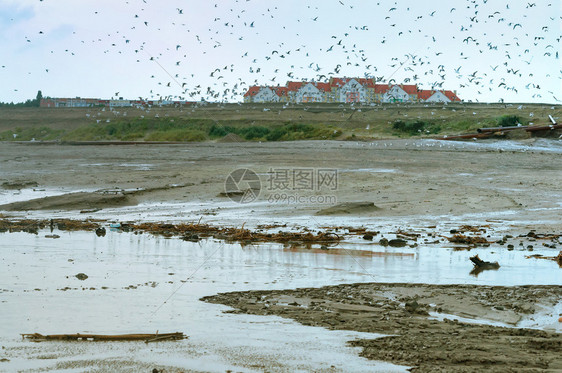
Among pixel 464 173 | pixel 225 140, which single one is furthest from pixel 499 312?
Result: pixel 225 140

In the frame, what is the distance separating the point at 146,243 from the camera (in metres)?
11.2

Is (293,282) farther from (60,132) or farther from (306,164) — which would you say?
(60,132)

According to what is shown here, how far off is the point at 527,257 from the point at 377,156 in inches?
662

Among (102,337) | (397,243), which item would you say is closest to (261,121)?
(397,243)

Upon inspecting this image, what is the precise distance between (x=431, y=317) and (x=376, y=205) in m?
9.04

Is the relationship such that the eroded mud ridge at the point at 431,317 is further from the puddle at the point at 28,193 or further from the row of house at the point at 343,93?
the row of house at the point at 343,93

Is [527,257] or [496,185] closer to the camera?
[527,257]

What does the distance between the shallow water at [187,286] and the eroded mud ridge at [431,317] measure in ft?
0.78

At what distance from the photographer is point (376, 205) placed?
50.0ft

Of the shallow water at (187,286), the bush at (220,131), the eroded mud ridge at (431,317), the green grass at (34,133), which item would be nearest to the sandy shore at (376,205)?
the eroded mud ridge at (431,317)

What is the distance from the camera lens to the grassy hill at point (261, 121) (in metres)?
51.4

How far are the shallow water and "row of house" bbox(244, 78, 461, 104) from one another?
80.0 metres

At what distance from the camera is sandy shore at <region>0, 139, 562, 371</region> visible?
5.59 metres

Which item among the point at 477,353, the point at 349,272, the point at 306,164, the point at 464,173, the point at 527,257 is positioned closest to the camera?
the point at 477,353
